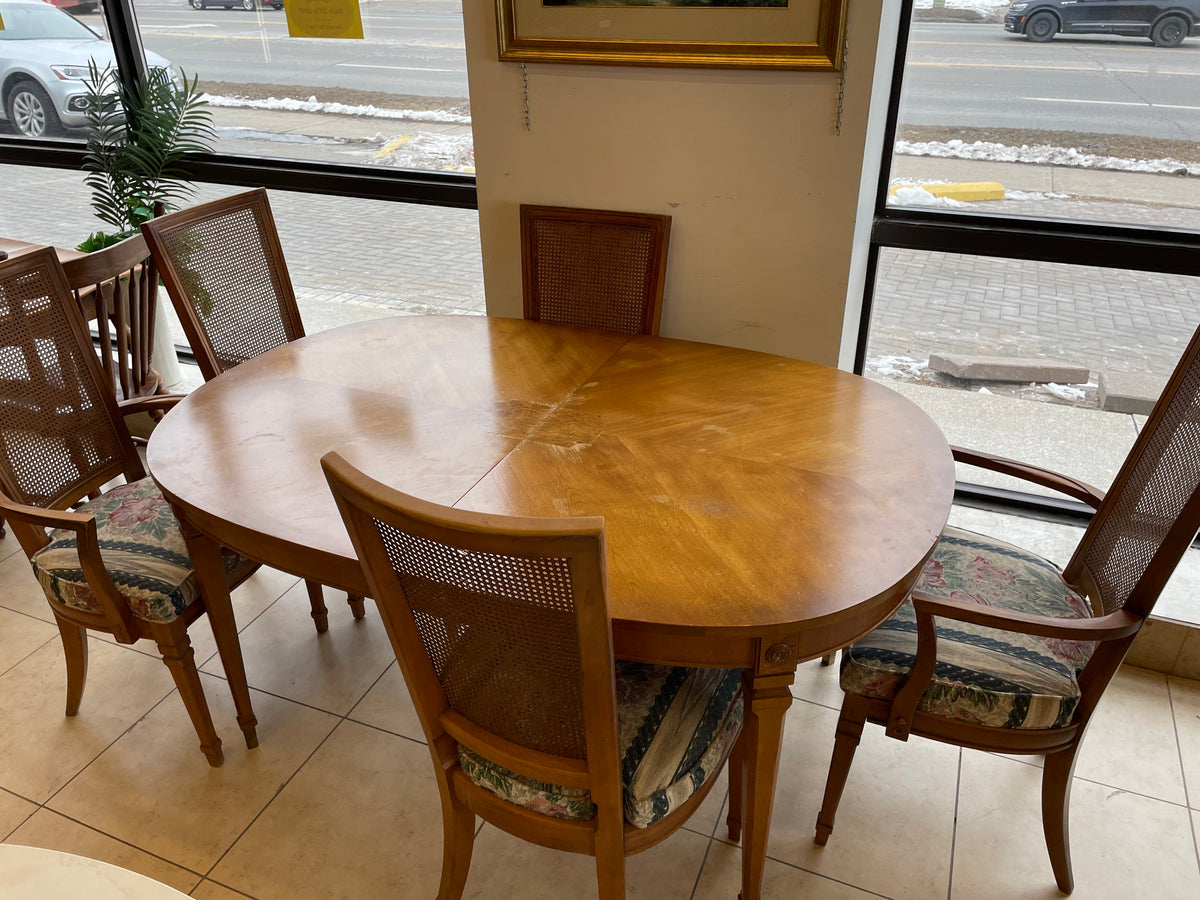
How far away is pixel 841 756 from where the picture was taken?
5.67ft

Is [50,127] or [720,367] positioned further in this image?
[50,127]

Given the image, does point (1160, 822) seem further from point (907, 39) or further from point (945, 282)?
point (907, 39)

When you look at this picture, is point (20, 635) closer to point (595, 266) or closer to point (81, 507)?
point (81, 507)

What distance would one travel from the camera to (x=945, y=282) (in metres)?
2.49

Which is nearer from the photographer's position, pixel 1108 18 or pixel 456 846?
pixel 456 846

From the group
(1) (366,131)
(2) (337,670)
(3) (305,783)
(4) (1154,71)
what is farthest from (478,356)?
(4) (1154,71)

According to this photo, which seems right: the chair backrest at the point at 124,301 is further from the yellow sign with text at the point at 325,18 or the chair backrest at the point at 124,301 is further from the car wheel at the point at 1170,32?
the car wheel at the point at 1170,32

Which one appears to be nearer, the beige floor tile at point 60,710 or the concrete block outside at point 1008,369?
the beige floor tile at point 60,710

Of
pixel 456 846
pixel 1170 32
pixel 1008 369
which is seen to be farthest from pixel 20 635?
pixel 1170 32

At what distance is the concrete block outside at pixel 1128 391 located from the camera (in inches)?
95.7

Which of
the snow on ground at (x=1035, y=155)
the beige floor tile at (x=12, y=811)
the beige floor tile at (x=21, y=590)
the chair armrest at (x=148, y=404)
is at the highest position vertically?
the snow on ground at (x=1035, y=155)

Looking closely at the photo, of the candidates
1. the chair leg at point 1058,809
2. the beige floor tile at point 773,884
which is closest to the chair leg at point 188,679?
the beige floor tile at point 773,884

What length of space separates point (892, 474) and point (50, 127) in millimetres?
3774

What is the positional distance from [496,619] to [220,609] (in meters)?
1.01
